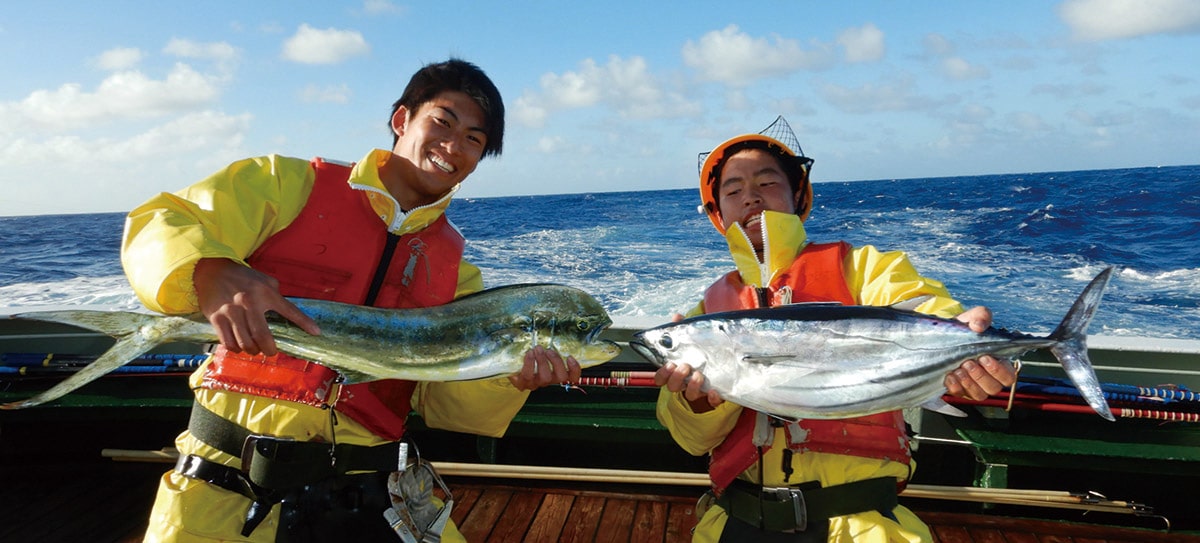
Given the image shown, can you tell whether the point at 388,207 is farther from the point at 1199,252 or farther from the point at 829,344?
the point at 1199,252

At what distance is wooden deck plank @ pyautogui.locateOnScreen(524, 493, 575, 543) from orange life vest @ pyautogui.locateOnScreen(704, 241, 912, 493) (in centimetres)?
177

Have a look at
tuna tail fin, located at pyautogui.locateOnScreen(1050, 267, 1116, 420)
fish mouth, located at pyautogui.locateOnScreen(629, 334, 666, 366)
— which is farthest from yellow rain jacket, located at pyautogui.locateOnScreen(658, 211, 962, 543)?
tuna tail fin, located at pyautogui.locateOnScreen(1050, 267, 1116, 420)

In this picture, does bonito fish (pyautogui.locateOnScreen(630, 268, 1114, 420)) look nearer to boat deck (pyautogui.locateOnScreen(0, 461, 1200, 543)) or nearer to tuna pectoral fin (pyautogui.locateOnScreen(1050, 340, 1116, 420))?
tuna pectoral fin (pyautogui.locateOnScreen(1050, 340, 1116, 420))

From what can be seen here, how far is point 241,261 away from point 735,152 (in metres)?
2.15

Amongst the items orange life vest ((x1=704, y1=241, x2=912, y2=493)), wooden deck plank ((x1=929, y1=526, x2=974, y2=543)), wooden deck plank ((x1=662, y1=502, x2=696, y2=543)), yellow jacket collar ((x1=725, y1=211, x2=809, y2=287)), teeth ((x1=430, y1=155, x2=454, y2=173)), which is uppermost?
teeth ((x1=430, y1=155, x2=454, y2=173))

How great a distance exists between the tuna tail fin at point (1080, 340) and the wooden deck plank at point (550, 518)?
2.99 metres

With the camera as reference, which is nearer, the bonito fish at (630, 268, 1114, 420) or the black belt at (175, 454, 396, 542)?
the bonito fish at (630, 268, 1114, 420)

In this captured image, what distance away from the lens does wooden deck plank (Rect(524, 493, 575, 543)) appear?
4160 millimetres

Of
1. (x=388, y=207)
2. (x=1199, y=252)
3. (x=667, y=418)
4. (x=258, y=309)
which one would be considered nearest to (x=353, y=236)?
(x=388, y=207)

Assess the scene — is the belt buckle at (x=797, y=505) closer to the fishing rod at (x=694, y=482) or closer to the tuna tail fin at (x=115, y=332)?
the fishing rod at (x=694, y=482)

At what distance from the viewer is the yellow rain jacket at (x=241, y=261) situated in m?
2.01

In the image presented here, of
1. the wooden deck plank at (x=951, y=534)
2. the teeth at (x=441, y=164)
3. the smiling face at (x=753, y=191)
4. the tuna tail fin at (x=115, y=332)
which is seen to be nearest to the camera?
the tuna tail fin at (x=115, y=332)

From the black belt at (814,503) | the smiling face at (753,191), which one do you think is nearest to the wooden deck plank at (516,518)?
the black belt at (814,503)

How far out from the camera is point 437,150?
275 centimetres
